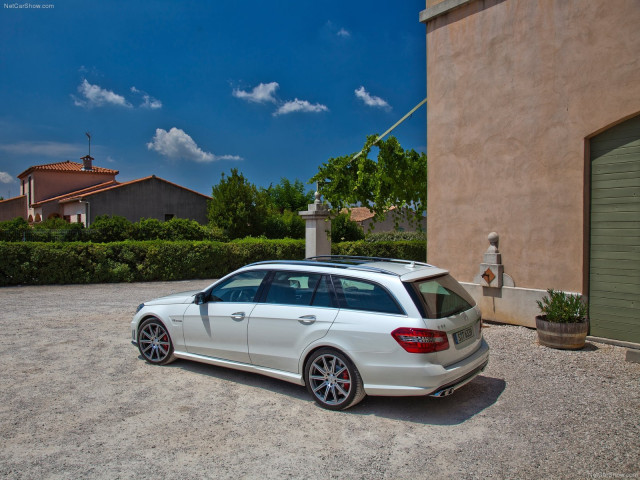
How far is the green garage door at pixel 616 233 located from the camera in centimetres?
681

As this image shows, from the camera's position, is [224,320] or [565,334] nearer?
[224,320]

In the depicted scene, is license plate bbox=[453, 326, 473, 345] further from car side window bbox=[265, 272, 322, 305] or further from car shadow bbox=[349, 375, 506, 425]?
car side window bbox=[265, 272, 322, 305]

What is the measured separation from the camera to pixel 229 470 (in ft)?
11.5

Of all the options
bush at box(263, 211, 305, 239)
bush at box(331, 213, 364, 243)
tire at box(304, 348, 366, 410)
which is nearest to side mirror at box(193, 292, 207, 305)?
tire at box(304, 348, 366, 410)

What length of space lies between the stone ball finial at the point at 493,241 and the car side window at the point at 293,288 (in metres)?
4.49

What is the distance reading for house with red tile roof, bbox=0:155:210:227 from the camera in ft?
106

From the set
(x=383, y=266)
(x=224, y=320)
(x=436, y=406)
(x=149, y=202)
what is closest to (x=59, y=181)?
(x=149, y=202)

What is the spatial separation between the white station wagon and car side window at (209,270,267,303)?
0.01m

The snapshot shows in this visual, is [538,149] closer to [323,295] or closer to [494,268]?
[494,268]

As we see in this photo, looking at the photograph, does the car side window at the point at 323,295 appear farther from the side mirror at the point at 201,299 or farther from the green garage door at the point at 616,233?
the green garage door at the point at 616,233

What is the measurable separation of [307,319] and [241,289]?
3.83 feet

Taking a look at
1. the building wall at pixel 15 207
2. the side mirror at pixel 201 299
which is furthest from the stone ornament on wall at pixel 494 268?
the building wall at pixel 15 207

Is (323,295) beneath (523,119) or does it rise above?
beneath

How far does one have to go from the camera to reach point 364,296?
4.66 meters
